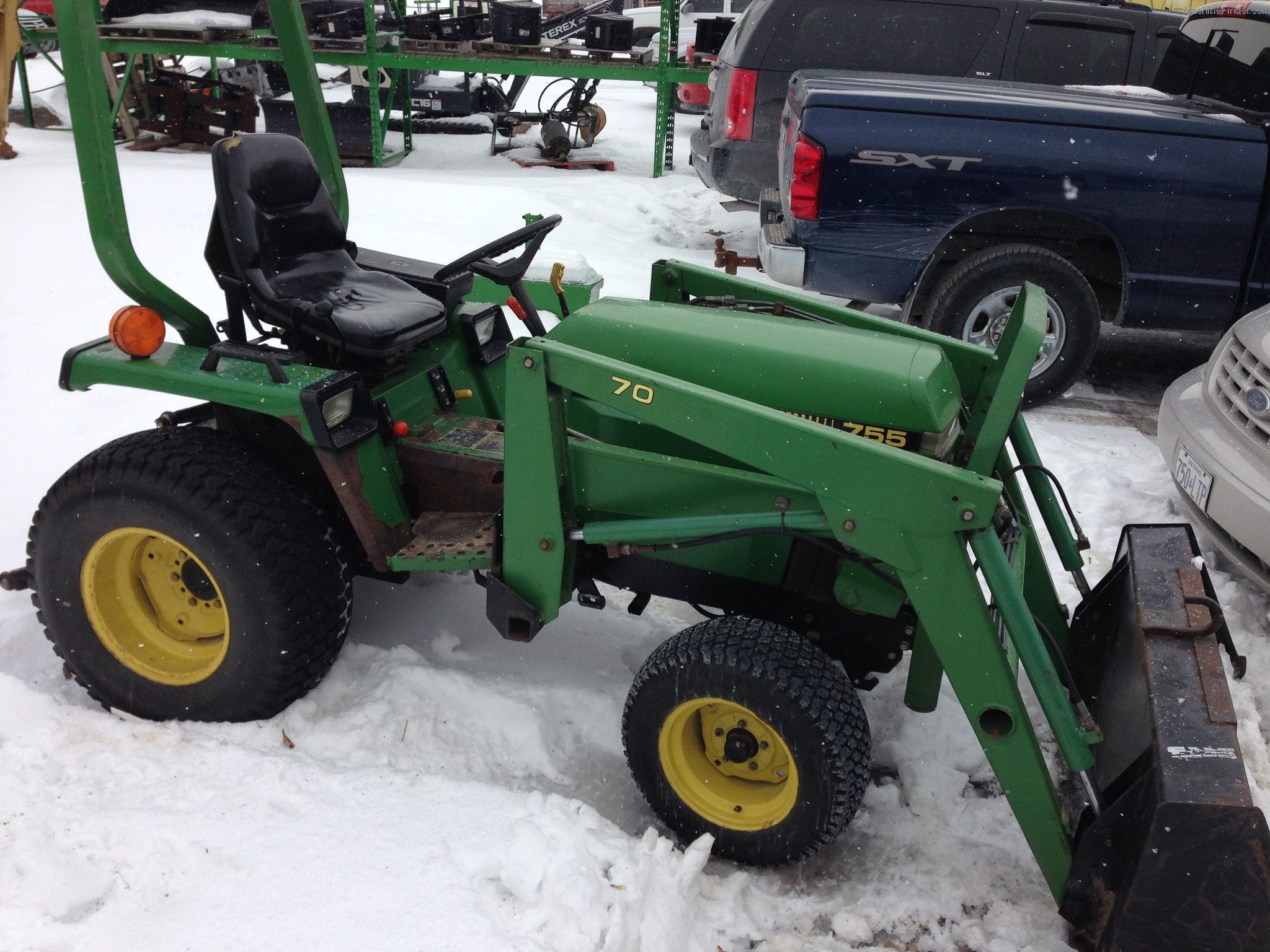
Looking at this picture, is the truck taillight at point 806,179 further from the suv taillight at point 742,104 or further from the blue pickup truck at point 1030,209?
the suv taillight at point 742,104

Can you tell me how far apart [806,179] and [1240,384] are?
214 centimetres

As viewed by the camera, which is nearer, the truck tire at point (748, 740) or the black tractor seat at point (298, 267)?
the truck tire at point (748, 740)

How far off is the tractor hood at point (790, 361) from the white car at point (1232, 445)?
127 cm

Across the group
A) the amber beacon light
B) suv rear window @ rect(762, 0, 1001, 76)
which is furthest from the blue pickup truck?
the amber beacon light

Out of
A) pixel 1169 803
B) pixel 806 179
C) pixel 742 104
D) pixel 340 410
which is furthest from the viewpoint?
pixel 742 104

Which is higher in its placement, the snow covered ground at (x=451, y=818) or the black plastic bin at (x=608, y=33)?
the black plastic bin at (x=608, y=33)

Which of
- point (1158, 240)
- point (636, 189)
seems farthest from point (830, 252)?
point (636, 189)

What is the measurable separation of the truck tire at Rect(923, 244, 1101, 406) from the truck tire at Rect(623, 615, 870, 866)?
9.75ft

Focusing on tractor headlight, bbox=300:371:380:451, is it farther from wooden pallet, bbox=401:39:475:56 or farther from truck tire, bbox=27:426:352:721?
wooden pallet, bbox=401:39:475:56

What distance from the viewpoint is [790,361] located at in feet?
8.27

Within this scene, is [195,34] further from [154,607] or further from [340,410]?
[340,410]

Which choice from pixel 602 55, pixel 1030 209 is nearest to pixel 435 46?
pixel 602 55

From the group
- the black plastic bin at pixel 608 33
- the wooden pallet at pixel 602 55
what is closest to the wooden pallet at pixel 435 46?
the wooden pallet at pixel 602 55

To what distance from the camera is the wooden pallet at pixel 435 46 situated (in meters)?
9.61
